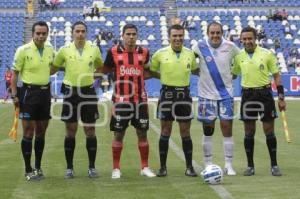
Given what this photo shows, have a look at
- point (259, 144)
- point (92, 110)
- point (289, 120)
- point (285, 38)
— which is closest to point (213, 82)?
point (92, 110)

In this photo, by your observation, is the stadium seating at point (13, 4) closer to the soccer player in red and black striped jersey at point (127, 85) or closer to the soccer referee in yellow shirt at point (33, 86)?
the soccer referee in yellow shirt at point (33, 86)

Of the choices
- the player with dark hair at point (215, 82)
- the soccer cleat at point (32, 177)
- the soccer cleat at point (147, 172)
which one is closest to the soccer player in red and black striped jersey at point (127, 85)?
the soccer cleat at point (147, 172)

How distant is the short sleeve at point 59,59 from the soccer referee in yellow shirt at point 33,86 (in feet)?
0.24

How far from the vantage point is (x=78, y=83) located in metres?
9.68

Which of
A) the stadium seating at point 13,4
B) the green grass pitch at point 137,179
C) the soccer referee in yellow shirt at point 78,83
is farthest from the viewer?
the stadium seating at point 13,4

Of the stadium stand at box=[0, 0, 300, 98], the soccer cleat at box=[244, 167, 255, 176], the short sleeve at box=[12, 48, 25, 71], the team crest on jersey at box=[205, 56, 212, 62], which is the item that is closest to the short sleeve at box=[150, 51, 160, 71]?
the team crest on jersey at box=[205, 56, 212, 62]

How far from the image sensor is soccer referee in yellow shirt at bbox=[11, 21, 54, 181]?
9.59 m

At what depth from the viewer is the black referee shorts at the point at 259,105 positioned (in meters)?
9.95

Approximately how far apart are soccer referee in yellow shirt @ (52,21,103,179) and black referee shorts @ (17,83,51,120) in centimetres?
26

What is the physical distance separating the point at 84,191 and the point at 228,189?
1817 millimetres

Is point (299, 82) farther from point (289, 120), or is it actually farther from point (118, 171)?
point (118, 171)

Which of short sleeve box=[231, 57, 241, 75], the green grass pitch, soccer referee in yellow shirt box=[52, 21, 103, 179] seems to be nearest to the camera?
the green grass pitch

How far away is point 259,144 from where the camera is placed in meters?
14.2

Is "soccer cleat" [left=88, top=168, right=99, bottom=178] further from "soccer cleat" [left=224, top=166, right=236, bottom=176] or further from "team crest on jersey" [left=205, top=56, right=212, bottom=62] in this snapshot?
"team crest on jersey" [left=205, top=56, right=212, bottom=62]
